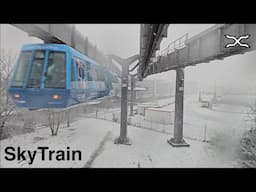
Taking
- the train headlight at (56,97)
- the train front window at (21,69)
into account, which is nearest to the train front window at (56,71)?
the train headlight at (56,97)

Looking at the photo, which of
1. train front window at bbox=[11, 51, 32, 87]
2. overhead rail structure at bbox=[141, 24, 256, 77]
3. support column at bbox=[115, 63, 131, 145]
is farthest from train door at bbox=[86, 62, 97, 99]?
support column at bbox=[115, 63, 131, 145]

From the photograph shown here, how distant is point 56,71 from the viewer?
2.85m

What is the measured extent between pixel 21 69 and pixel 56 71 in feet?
1.59

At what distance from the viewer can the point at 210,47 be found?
3.62 meters

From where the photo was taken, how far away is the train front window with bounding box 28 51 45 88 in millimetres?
2717

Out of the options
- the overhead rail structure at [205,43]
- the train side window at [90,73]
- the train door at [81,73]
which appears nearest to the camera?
the overhead rail structure at [205,43]

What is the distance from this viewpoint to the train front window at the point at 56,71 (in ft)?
9.05

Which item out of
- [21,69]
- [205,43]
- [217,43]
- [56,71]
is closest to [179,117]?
[205,43]

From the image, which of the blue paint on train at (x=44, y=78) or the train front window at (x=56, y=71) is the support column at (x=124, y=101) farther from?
the train front window at (x=56, y=71)

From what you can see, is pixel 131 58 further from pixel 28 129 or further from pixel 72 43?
pixel 28 129

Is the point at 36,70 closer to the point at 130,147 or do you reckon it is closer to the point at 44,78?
the point at 44,78

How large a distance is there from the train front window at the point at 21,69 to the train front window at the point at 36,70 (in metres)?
0.10

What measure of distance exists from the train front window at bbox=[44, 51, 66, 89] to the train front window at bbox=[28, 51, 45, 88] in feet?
0.32

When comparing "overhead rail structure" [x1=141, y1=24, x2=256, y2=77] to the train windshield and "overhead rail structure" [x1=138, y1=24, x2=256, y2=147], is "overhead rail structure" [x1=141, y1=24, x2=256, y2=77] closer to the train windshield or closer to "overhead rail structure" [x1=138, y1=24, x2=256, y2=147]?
"overhead rail structure" [x1=138, y1=24, x2=256, y2=147]
